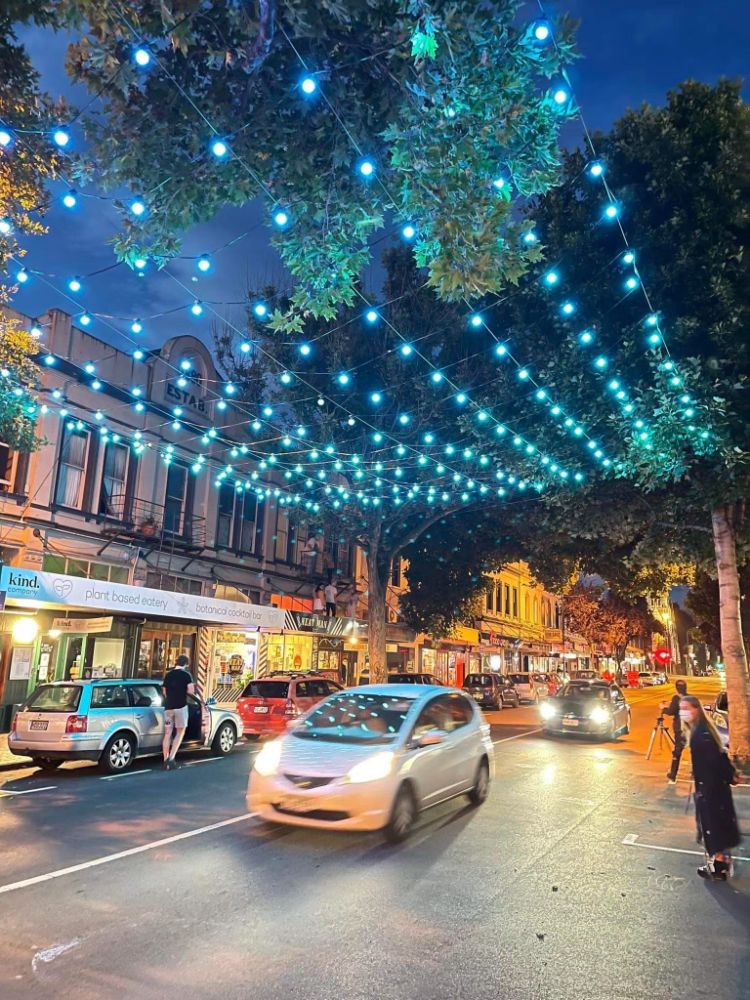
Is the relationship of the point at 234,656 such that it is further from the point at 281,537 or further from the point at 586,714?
the point at 586,714

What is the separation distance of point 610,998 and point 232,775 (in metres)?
8.67

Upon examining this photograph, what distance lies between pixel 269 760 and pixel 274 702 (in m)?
8.90

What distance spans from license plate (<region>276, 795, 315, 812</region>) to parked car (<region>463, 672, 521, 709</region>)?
24842 mm

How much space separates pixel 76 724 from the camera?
1163 cm

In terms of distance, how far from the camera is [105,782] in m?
11.0

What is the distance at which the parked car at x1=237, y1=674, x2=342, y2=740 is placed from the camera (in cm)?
1631

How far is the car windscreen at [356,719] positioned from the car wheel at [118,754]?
5.03 meters

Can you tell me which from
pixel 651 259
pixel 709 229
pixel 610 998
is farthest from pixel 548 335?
pixel 610 998

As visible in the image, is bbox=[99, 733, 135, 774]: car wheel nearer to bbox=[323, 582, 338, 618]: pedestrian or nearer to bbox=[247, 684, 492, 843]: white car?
bbox=[247, 684, 492, 843]: white car

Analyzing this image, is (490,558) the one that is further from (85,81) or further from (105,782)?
(85,81)

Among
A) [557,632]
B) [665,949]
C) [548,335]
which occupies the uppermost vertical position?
[548,335]

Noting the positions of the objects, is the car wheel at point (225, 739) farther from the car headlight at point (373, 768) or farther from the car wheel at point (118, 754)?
the car headlight at point (373, 768)

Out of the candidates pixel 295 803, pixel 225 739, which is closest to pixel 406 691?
pixel 295 803

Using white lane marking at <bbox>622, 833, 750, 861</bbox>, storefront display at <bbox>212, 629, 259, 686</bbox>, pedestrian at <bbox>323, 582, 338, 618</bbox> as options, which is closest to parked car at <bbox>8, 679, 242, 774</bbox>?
white lane marking at <bbox>622, 833, 750, 861</bbox>
